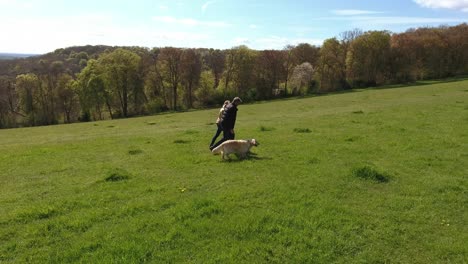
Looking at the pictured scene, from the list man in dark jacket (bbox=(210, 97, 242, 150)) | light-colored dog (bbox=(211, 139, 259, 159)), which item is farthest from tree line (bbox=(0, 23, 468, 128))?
light-colored dog (bbox=(211, 139, 259, 159))

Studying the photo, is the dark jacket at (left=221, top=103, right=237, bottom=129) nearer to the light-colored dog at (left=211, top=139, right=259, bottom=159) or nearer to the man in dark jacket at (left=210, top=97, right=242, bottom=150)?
the man in dark jacket at (left=210, top=97, right=242, bottom=150)

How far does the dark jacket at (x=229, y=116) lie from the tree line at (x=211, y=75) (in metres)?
52.3

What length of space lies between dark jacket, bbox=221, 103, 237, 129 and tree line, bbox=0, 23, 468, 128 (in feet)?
172

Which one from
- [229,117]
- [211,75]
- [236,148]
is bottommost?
[236,148]

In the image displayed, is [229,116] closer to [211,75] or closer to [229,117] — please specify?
[229,117]

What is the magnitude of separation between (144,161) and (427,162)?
10994mm

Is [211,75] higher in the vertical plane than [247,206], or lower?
higher

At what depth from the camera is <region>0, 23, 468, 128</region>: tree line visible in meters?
63.2

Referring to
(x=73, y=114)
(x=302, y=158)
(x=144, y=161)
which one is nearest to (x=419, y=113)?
(x=302, y=158)

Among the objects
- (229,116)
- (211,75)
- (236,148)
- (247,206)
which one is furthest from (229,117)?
(211,75)

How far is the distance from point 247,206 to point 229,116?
6.42 metres

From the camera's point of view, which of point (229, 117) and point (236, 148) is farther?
point (229, 117)

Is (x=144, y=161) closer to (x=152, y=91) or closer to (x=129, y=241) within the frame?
(x=129, y=241)

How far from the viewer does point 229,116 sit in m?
14.7
